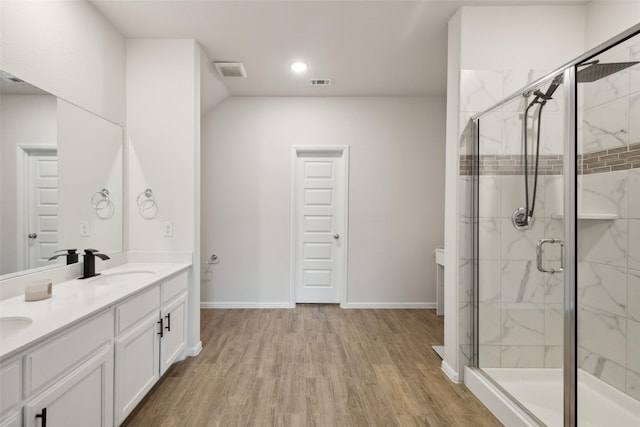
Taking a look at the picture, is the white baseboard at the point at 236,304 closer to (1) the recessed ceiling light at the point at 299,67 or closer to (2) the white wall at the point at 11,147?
(2) the white wall at the point at 11,147

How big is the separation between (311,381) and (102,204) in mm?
2144

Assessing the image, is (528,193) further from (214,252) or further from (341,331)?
(214,252)

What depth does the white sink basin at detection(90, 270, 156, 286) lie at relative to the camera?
81.5 inches

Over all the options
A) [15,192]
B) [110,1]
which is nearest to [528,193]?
[15,192]

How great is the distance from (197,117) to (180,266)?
1.34 metres

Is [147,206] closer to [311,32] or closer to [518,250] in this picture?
[311,32]

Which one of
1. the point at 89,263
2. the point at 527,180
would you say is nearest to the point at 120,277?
the point at 89,263

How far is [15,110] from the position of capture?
5.38 feet

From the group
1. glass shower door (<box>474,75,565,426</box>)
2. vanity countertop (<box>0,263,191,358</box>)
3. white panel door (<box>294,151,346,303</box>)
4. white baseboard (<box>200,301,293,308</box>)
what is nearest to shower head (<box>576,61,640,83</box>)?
glass shower door (<box>474,75,565,426</box>)

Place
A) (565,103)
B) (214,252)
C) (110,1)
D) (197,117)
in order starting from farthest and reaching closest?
(214,252), (197,117), (110,1), (565,103)

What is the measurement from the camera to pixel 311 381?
7.45 ft

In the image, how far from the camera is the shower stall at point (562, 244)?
1562 millimetres

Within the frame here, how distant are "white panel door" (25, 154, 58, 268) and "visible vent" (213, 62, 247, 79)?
1783 mm

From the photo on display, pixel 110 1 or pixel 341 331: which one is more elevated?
pixel 110 1
